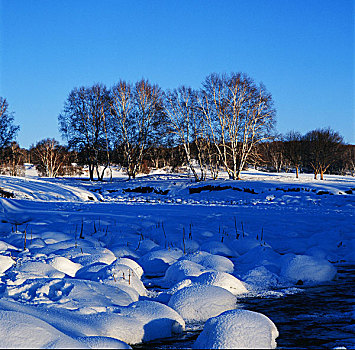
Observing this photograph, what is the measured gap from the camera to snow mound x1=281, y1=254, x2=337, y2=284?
12.5ft

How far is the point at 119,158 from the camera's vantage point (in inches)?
1239

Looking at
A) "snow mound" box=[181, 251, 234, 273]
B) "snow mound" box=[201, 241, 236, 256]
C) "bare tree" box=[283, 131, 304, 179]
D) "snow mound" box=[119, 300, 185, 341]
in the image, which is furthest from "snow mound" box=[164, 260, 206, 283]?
"bare tree" box=[283, 131, 304, 179]

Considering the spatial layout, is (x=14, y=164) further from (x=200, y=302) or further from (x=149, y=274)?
(x=200, y=302)

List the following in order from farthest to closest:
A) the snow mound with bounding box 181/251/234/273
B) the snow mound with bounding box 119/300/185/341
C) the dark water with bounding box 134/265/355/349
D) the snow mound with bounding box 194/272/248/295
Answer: the snow mound with bounding box 181/251/234/273 → the snow mound with bounding box 194/272/248/295 → the snow mound with bounding box 119/300/185/341 → the dark water with bounding box 134/265/355/349

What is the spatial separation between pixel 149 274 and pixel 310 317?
82.7 inches

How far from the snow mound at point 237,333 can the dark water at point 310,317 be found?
22 centimetres

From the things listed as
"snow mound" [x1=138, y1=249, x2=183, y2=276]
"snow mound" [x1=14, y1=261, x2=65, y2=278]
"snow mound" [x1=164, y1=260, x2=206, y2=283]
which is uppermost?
"snow mound" [x1=14, y1=261, x2=65, y2=278]

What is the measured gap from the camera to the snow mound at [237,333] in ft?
6.13

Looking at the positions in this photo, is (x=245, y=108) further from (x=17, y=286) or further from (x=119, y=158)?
(x=17, y=286)

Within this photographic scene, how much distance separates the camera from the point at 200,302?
2.76m

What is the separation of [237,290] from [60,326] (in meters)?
1.86

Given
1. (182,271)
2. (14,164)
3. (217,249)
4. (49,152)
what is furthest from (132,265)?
(14,164)

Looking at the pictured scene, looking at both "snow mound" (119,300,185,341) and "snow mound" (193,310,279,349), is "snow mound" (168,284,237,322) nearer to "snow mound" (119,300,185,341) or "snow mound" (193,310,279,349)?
"snow mound" (119,300,185,341)

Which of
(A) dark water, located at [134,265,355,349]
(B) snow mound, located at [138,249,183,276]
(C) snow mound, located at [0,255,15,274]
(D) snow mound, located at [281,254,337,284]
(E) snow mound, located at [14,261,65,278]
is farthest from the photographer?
(B) snow mound, located at [138,249,183,276]
